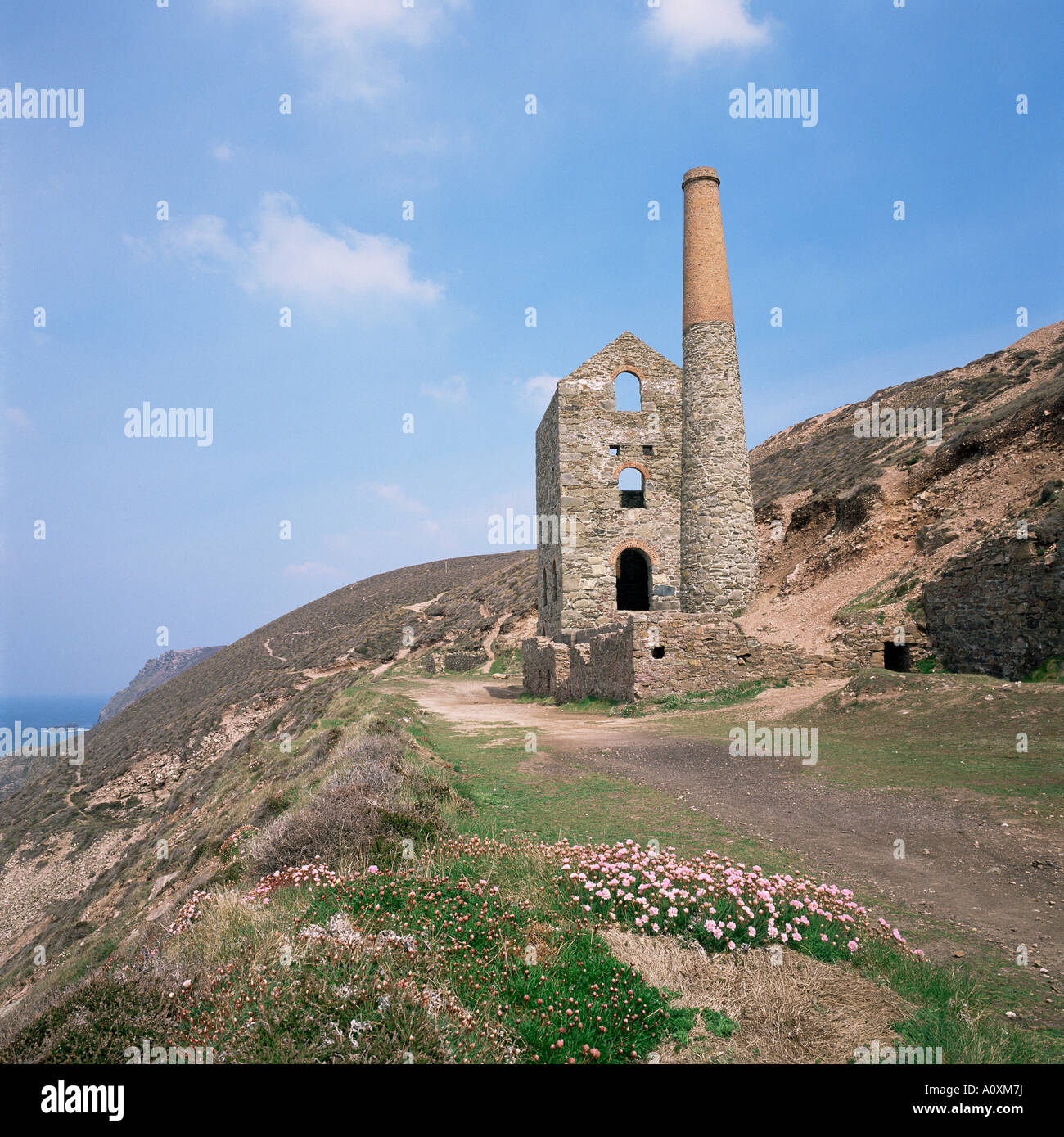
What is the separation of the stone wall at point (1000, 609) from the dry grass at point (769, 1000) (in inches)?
439

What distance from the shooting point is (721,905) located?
429 cm

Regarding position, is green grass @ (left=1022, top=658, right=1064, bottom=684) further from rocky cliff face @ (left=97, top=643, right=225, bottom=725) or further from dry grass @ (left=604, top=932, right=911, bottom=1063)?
rocky cliff face @ (left=97, top=643, right=225, bottom=725)

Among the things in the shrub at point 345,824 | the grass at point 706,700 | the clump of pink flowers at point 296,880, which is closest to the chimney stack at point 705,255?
the grass at point 706,700

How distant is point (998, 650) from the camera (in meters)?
13.0

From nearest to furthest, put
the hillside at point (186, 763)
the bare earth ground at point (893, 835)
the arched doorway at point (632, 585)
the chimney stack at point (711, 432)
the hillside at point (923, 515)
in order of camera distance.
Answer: the bare earth ground at point (893, 835), the hillside at point (923, 515), the hillside at point (186, 763), the chimney stack at point (711, 432), the arched doorway at point (632, 585)

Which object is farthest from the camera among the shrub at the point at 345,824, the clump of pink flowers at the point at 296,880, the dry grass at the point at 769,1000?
the shrub at the point at 345,824

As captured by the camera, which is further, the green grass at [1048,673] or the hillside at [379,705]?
the green grass at [1048,673]

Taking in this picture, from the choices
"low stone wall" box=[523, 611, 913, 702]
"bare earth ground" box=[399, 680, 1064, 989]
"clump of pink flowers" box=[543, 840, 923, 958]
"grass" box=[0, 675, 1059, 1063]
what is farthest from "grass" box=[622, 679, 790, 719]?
"clump of pink flowers" box=[543, 840, 923, 958]

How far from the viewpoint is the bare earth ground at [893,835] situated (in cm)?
468

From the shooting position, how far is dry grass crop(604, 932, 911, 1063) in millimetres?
3168

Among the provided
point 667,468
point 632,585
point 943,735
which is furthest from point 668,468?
point 943,735

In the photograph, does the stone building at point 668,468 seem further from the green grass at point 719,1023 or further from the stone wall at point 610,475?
the green grass at point 719,1023

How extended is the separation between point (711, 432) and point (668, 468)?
1.80 m
